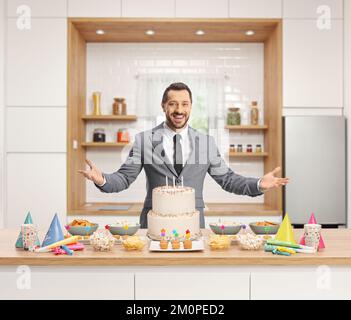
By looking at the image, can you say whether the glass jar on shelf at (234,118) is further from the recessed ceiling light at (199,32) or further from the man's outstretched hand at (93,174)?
the man's outstretched hand at (93,174)

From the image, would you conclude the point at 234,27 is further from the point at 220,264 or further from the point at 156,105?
the point at 220,264

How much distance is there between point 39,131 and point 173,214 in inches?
88.5

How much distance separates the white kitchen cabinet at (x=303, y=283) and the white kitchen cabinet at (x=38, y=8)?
2.97m

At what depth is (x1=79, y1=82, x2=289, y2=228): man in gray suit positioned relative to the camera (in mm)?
2604

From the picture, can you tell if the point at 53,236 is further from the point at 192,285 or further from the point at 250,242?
the point at 250,242

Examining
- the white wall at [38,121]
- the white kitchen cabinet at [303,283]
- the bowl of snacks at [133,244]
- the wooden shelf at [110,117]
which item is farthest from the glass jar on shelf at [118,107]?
the white kitchen cabinet at [303,283]

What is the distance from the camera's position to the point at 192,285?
5.86 feet

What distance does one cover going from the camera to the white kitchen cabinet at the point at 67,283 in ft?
5.86

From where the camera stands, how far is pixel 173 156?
107 inches

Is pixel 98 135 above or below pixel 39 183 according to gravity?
above

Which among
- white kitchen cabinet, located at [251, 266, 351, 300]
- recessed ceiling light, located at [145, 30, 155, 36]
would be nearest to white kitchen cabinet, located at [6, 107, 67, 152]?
recessed ceiling light, located at [145, 30, 155, 36]

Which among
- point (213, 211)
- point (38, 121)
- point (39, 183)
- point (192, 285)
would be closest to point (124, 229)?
point (192, 285)

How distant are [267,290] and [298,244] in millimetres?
264

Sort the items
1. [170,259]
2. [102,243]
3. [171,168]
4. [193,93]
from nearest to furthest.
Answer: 1. [170,259]
2. [102,243]
3. [171,168]
4. [193,93]
